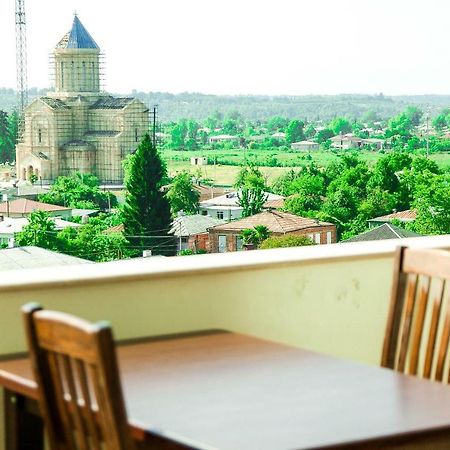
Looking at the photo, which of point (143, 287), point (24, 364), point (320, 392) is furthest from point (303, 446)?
point (143, 287)

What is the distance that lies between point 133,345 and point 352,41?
101 ft

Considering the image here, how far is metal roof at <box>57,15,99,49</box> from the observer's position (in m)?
25.9

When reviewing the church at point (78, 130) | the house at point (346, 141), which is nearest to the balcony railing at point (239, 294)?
the house at point (346, 141)

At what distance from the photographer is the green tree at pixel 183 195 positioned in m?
23.0

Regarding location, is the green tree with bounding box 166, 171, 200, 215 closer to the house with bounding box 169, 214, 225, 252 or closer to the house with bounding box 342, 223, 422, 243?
the house with bounding box 169, 214, 225, 252

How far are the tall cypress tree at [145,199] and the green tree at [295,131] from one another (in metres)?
3.20

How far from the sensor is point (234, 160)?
925 inches

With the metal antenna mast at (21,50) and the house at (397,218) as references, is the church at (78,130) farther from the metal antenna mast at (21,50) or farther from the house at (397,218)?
the house at (397,218)

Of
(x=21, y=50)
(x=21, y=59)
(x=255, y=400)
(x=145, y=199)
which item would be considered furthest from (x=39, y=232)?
(x=255, y=400)

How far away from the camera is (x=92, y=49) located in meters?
26.1

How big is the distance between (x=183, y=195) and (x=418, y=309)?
2129cm

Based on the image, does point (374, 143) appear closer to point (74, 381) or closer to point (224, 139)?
point (224, 139)

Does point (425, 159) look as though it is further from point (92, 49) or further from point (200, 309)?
point (200, 309)

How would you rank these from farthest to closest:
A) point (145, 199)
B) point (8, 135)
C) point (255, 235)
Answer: point (145, 199) < point (8, 135) < point (255, 235)
